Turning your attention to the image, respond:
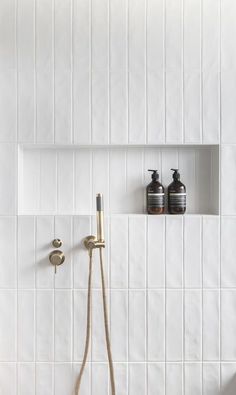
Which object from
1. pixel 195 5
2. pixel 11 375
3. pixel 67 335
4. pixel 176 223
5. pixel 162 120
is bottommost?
pixel 11 375

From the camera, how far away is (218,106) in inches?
76.2

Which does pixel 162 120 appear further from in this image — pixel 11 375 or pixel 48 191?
pixel 11 375

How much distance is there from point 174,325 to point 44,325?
1.82ft

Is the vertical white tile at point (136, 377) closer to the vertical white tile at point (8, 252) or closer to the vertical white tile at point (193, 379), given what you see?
the vertical white tile at point (193, 379)

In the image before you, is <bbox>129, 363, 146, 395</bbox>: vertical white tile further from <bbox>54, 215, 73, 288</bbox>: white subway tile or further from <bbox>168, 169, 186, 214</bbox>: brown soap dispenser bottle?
<bbox>168, 169, 186, 214</bbox>: brown soap dispenser bottle

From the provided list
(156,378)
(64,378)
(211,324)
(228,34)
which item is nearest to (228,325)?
(211,324)

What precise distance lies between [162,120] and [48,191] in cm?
59

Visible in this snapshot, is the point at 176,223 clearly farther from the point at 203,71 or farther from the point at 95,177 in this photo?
the point at 203,71

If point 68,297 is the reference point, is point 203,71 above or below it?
above

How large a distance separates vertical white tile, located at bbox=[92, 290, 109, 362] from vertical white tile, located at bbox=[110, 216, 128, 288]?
0.34 ft

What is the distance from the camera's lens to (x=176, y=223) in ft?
6.36

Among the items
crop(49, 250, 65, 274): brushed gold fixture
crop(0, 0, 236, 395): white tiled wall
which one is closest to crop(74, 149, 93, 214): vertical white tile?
crop(0, 0, 236, 395): white tiled wall

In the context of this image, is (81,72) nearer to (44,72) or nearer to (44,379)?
(44,72)

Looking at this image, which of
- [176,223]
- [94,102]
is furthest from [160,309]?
[94,102]
